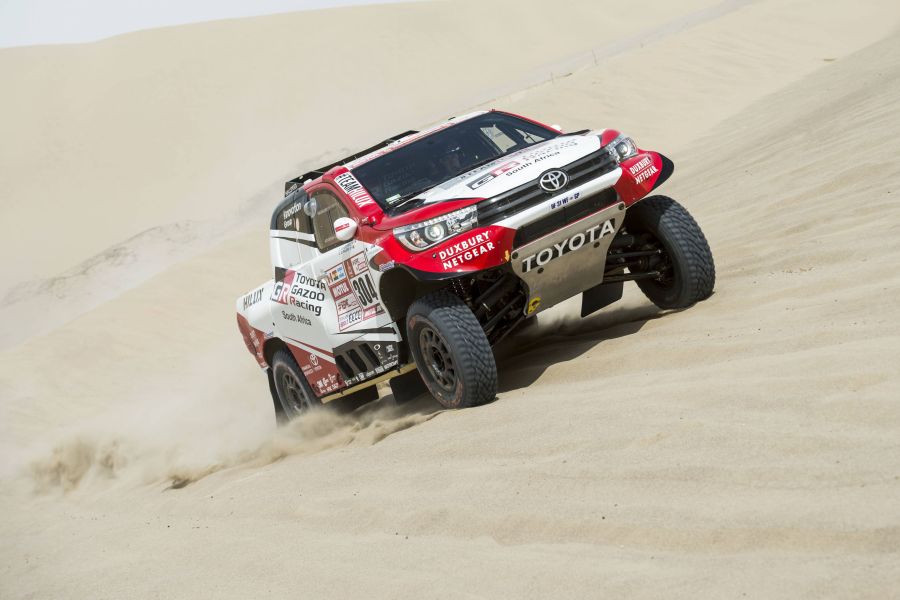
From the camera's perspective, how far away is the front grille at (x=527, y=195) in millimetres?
6824

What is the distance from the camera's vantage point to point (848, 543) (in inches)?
145

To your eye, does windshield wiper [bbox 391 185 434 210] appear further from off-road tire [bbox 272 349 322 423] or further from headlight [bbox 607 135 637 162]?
off-road tire [bbox 272 349 322 423]

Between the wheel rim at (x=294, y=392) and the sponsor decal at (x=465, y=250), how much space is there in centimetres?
287

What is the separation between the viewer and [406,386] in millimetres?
8211

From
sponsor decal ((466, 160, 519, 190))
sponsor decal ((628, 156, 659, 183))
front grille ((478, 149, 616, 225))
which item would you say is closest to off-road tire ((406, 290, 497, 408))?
front grille ((478, 149, 616, 225))

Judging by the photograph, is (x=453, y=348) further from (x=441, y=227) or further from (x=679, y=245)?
(x=679, y=245)

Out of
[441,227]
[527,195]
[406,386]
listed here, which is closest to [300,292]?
[406,386]

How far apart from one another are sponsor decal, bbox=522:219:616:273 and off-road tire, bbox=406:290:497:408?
1.58ft

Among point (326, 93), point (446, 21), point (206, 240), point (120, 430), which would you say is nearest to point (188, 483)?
point (120, 430)

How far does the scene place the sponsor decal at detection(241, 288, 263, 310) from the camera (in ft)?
31.4

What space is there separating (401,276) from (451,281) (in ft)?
1.38

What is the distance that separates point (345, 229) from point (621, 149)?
185 cm

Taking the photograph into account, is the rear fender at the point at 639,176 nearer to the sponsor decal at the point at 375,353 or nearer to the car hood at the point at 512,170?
the car hood at the point at 512,170

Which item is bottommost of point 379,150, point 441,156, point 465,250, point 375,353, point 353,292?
point 375,353
